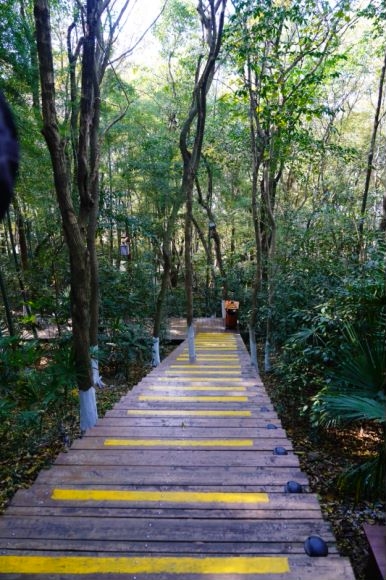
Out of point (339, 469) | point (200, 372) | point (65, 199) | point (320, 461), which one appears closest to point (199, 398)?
point (200, 372)

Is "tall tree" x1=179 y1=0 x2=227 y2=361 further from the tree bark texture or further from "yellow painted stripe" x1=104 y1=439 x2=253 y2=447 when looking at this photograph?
"yellow painted stripe" x1=104 y1=439 x2=253 y2=447

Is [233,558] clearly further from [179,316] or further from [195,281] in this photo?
[195,281]

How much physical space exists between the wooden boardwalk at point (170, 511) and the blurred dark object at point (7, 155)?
4.86ft

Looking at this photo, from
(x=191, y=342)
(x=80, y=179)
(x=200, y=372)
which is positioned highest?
(x=80, y=179)

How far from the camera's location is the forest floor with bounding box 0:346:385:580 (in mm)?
2592

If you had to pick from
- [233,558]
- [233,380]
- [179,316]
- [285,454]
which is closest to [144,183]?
[179,316]

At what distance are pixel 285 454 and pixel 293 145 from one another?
672 cm

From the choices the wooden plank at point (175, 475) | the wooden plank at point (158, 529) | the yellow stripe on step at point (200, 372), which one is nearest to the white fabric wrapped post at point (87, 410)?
the wooden plank at point (175, 475)

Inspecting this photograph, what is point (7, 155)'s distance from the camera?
2.30 feet

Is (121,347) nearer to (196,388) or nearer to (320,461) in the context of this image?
(196,388)

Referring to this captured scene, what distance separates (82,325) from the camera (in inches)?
116

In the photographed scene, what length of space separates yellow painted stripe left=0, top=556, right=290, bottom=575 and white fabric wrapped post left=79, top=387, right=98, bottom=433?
5.33ft

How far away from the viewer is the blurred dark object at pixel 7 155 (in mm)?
691

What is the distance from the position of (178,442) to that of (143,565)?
117 centimetres
